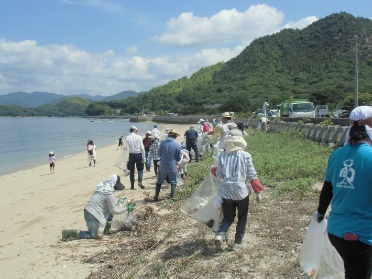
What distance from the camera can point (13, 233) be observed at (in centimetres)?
845

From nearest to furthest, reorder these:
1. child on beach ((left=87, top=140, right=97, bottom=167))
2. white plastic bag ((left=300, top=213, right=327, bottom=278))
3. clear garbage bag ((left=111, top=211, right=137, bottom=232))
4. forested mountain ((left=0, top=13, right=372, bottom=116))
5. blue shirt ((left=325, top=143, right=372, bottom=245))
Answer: blue shirt ((left=325, top=143, right=372, bottom=245)), white plastic bag ((left=300, top=213, right=327, bottom=278)), clear garbage bag ((left=111, top=211, right=137, bottom=232)), child on beach ((left=87, top=140, right=97, bottom=167)), forested mountain ((left=0, top=13, right=372, bottom=116))

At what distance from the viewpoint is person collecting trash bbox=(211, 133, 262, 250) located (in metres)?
5.16

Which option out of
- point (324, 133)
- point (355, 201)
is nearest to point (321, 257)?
point (355, 201)

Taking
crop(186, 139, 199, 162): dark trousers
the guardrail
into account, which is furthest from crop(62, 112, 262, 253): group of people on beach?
the guardrail

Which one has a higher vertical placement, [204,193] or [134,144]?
[134,144]

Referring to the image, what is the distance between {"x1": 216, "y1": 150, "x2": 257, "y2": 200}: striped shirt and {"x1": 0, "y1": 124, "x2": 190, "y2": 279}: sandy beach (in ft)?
6.56

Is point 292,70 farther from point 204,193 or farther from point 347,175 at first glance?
Answer: point 347,175

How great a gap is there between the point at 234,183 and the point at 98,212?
285 cm

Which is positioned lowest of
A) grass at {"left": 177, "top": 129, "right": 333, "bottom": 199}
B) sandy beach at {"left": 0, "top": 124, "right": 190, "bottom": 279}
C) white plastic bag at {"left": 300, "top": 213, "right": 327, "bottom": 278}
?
sandy beach at {"left": 0, "top": 124, "right": 190, "bottom": 279}

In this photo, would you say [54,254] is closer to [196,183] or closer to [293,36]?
[196,183]

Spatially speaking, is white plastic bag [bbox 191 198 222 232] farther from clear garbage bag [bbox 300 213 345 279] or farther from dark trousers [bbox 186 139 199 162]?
dark trousers [bbox 186 139 199 162]

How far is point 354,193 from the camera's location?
2.87 metres

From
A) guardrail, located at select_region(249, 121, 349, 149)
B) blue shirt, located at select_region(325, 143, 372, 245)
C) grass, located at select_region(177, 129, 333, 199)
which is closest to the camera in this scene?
blue shirt, located at select_region(325, 143, 372, 245)

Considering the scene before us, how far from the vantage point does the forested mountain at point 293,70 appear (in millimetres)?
85812
